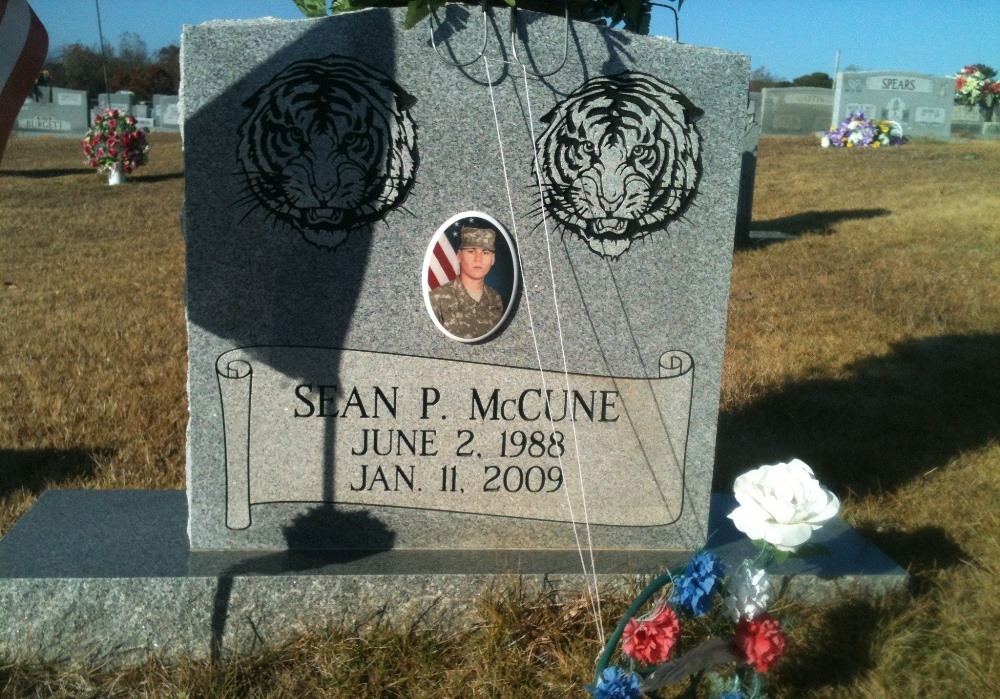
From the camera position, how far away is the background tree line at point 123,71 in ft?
109

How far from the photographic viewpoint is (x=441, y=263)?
278 cm

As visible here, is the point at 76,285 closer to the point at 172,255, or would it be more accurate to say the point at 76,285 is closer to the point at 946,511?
the point at 172,255

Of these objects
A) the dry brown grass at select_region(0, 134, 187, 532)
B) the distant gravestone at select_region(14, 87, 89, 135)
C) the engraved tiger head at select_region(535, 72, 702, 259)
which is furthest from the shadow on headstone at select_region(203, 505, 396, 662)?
the distant gravestone at select_region(14, 87, 89, 135)

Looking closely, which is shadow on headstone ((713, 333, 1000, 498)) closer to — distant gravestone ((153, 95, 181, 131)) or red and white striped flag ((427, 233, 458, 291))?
red and white striped flag ((427, 233, 458, 291))

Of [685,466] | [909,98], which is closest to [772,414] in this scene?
[685,466]

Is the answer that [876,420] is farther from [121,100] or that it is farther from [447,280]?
[121,100]

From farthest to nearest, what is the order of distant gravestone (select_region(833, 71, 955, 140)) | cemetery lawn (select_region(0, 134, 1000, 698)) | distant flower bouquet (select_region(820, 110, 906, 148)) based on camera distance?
1. distant gravestone (select_region(833, 71, 955, 140))
2. distant flower bouquet (select_region(820, 110, 906, 148))
3. cemetery lawn (select_region(0, 134, 1000, 698))

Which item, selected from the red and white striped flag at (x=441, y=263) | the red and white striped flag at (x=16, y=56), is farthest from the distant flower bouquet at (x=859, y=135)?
the red and white striped flag at (x=16, y=56)

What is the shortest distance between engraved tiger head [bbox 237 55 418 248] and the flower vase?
1621cm

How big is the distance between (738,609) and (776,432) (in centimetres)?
218

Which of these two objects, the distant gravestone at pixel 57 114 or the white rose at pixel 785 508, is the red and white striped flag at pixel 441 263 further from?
the distant gravestone at pixel 57 114

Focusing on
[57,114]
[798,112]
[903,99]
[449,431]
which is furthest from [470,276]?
[57,114]

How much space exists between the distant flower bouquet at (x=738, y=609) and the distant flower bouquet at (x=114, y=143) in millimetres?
17184

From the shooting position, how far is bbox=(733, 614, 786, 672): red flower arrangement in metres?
2.31
